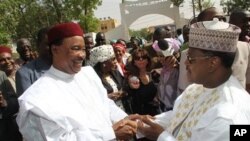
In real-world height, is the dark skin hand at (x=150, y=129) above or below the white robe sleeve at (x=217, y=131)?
below

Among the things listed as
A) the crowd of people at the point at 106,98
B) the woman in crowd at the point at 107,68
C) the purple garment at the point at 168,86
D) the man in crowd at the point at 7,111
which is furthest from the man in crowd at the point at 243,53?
the man in crowd at the point at 7,111

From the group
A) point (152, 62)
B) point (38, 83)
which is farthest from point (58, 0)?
point (38, 83)

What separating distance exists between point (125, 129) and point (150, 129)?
0.94 feet

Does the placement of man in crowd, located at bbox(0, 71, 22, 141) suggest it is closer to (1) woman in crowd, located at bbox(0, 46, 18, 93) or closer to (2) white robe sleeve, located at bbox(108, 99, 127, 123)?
(1) woman in crowd, located at bbox(0, 46, 18, 93)

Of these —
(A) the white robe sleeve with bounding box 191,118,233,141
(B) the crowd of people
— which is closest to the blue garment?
(B) the crowd of people

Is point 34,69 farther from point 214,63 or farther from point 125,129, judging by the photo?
point 214,63

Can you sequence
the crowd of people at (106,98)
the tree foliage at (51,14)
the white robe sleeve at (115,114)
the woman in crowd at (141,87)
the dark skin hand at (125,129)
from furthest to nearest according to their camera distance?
the tree foliage at (51,14)
the woman in crowd at (141,87)
the white robe sleeve at (115,114)
the dark skin hand at (125,129)
the crowd of people at (106,98)

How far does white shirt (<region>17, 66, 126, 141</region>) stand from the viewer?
3.13 meters

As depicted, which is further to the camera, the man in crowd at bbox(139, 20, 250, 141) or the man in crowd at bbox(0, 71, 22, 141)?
the man in crowd at bbox(0, 71, 22, 141)

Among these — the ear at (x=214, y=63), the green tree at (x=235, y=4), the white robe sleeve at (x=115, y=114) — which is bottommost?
the green tree at (x=235, y=4)

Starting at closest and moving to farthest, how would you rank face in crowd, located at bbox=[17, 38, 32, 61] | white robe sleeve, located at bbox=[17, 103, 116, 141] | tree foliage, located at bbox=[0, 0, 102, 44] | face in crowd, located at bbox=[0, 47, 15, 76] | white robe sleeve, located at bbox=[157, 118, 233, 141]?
white robe sleeve, located at bbox=[157, 118, 233, 141], white robe sleeve, located at bbox=[17, 103, 116, 141], face in crowd, located at bbox=[0, 47, 15, 76], face in crowd, located at bbox=[17, 38, 32, 61], tree foliage, located at bbox=[0, 0, 102, 44]

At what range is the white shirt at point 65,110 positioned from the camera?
3.13 m

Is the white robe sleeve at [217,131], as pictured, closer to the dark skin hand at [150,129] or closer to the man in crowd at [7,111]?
the dark skin hand at [150,129]

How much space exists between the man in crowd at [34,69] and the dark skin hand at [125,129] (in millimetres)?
1455
